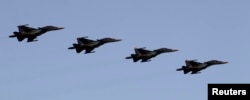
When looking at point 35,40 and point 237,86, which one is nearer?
point 237,86

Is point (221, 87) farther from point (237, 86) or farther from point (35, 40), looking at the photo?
point (35, 40)

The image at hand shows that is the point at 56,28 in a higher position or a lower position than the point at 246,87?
higher

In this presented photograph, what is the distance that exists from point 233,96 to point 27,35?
59.3 metres

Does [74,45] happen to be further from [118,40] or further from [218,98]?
[218,98]

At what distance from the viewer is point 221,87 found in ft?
545

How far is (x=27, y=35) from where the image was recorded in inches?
7864

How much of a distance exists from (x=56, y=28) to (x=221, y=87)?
164 feet

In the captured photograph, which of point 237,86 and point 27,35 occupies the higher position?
point 27,35

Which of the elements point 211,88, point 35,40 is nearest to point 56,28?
point 35,40

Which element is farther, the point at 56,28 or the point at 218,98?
the point at 56,28

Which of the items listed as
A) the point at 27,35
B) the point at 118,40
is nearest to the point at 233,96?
the point at 118,40

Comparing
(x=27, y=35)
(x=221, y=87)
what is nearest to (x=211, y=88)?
(x=221, y=87)

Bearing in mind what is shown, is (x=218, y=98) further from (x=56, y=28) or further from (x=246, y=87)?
(x=56, y=28)

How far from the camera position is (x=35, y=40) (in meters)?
199
